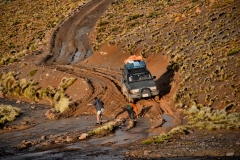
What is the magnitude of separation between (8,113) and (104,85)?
7.55 metres

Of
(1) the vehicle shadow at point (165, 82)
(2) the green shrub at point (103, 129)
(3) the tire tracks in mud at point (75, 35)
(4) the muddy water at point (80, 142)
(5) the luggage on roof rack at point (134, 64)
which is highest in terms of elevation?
(3) the tire tracks in mud at point (75, 35)

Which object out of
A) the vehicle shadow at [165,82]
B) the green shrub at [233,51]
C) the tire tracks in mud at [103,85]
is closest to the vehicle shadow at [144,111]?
the tire tracks in mud at [103,85]

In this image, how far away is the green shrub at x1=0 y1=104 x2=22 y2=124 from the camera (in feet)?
80.2

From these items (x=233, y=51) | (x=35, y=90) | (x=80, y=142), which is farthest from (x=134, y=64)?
(x=35, y=90)

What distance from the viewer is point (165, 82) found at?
26.6 m

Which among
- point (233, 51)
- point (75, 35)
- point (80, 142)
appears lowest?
point (80, 142)

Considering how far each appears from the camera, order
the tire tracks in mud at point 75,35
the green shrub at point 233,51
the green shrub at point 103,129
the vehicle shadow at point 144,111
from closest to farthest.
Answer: the green shrub at point 103,129, the vehicle shadow at point 144,111, the green shrub at point 233,51, the tire tracks in mud at point 75,35

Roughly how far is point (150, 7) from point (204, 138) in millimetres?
46432

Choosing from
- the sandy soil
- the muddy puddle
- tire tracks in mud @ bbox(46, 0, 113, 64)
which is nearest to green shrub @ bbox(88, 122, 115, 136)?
the sandy soil

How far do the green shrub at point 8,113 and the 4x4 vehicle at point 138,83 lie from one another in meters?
8.04

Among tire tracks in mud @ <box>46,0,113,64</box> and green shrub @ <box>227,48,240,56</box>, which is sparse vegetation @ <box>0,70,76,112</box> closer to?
tire tracks in mud @ <box>46,0,113,64</box>

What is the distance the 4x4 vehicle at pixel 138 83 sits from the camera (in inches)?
854

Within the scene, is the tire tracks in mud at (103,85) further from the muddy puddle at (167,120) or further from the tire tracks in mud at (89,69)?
the muddy puddle at (167,120)

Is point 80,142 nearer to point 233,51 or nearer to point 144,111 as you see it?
point 144,111
